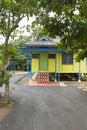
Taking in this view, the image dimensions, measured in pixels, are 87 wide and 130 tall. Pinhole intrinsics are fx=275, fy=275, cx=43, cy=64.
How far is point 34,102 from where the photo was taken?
13.3 m

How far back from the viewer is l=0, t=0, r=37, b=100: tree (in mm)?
12013

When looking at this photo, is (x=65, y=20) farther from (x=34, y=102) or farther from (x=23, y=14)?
(x=34, y=102)

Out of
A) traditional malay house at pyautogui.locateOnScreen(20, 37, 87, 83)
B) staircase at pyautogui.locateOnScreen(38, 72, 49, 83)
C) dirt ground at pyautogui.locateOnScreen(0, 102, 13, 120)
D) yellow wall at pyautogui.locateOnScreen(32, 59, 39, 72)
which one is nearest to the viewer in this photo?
dirt ground at pyautogui.locateOnScreen(0, 102, 13, 120)

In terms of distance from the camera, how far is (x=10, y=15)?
1279 centimetres

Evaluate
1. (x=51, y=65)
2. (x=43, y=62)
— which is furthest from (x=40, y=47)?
(x=51, y=65)

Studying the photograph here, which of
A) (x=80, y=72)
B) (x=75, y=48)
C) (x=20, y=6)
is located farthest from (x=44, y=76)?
(x=20, y=6)

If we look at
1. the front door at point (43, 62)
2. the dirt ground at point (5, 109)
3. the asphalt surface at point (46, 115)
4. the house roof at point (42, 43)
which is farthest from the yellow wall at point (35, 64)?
the dirt ground at point (5, 109)

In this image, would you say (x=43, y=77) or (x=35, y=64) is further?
(x=35, y=64)

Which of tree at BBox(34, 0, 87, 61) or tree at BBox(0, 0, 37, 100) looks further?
tree at BBox(0, 0, 37, 100)

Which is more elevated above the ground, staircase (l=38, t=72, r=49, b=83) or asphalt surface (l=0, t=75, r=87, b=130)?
staircase (l=38, t=72, r=49, b=83)

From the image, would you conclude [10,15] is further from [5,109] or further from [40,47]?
[40,47]

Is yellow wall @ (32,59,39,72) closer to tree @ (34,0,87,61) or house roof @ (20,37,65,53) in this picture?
house roof @ (20,37,65,53)

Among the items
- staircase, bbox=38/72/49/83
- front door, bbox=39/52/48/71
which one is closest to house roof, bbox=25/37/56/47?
front door, bbox=39/52/48/71

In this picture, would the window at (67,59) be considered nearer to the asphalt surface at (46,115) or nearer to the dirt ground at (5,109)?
the asphalt surface at (46,115)
